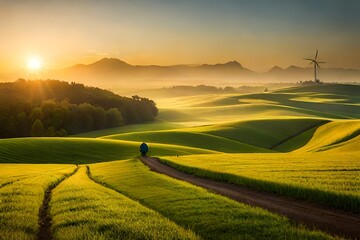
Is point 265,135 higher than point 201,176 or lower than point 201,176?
lower

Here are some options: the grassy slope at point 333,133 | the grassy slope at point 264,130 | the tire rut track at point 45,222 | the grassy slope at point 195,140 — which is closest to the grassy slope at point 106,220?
the tire rut track at point 45,222

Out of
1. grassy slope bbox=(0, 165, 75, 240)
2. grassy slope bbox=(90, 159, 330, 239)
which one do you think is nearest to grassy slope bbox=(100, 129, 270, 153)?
grassy slope bbox=(0, 165, 75, 240)

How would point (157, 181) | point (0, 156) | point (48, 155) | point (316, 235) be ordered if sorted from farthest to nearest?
1. point (48, 155)
2. point (0, 156)
3. point (157, 181)
4. point (316, 235)

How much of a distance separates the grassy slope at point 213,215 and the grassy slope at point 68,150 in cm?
4742

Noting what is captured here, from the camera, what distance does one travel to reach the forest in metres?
135

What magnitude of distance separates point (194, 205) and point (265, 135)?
110 meters

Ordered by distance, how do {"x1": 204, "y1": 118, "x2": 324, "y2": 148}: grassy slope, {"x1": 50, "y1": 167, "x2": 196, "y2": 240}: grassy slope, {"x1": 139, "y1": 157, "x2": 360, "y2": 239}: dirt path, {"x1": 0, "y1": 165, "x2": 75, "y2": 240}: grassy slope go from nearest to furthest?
{"x1": 50, "y1": 167, "x2": 196, "y2": 240}: grassy slope, {"x1": 139, "y1": 157, "x2": 360, "y2": 239}: dirt path, {"x1": 0, "y1": 165, "x2": 75, "y2": 240}: grassy slope, {"x1": 204, "y1": 118, "x2": 324, "y2": 148}: grassy slope

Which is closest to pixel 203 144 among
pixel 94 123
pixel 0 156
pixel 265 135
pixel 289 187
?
pixel 265 135

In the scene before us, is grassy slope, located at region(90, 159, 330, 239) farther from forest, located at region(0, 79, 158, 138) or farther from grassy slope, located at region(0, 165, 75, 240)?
forest, located at region(0, 79, 158, 138)

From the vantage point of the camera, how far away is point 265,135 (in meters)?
128

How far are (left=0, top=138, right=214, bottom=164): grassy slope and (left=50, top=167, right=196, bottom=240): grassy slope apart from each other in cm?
4994

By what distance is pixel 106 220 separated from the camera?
18219 millimetres

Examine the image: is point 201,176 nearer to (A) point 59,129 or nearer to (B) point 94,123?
(A) point 59,129

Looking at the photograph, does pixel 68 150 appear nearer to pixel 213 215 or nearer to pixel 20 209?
pixel 20 209
